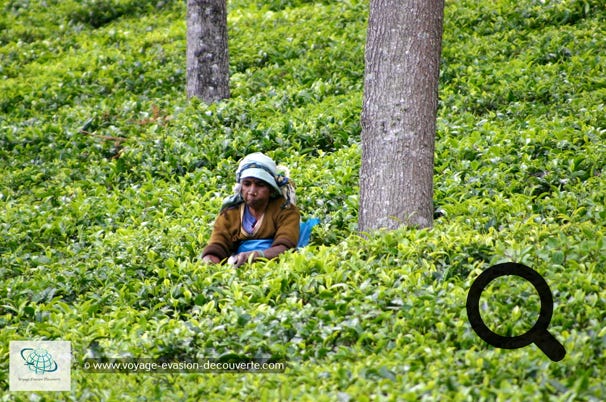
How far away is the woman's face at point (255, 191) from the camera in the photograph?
7.18 metres

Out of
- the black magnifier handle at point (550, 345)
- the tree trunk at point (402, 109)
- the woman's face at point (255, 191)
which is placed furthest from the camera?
the woman's face at point (255, 191)

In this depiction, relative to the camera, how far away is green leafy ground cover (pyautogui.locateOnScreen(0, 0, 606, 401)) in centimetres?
521

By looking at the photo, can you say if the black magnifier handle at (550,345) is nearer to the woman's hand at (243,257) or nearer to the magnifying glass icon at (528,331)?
the magnifying glass icon at (528,331)

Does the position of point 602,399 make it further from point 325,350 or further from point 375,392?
point 325,350

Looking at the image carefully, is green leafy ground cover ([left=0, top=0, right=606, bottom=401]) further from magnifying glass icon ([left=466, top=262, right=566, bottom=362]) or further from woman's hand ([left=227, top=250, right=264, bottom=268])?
woman's hand ([left=227, top=250, right=264, bottom=268])

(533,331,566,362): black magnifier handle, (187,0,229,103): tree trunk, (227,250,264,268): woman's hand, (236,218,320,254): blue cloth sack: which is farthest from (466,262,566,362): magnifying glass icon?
(187,0,229,103): tree trunk

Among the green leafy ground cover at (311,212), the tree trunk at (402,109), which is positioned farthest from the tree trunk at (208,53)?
the tree trunk at (402,109)

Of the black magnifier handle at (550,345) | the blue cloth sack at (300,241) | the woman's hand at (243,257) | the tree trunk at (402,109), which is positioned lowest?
the black magnifier handle at (550,345)

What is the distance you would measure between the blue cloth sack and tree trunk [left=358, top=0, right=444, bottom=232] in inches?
29.6

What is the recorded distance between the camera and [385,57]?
6953mm

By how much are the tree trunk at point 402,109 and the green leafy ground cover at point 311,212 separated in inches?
14.2

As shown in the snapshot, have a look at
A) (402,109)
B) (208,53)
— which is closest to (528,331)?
(402,109)

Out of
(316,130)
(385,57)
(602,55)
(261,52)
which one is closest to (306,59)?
(261,52)

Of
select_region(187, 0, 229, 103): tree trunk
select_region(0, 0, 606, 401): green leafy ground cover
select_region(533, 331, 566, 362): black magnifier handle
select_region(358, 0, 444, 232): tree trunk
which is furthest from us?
select_region(187, 0, 229, 103): tree trunk
